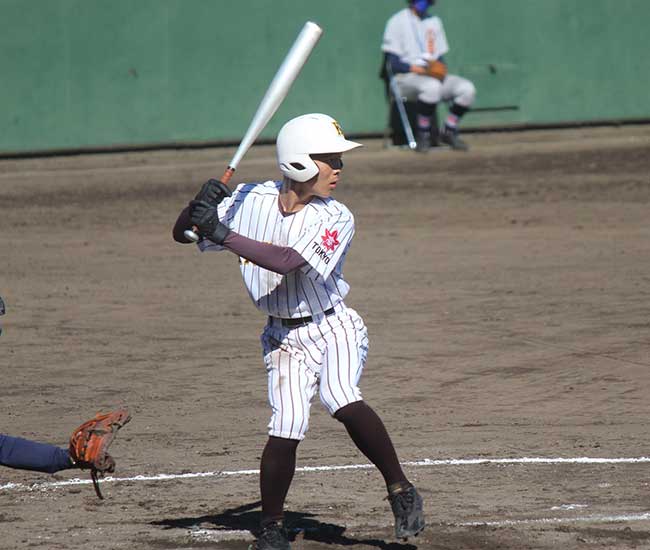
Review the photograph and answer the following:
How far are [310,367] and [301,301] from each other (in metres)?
0.25

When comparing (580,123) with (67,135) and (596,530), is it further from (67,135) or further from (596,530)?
(596,530)

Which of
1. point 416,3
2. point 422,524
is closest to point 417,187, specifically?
point 416,3

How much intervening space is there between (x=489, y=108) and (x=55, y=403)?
1248 centimetres

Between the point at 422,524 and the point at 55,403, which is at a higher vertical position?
the point at 422,524

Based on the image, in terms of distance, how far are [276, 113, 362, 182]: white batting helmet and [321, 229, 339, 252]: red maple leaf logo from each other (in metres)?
0.22

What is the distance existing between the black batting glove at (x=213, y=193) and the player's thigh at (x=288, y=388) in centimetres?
59

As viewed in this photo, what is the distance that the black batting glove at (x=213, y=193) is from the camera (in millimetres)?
5070

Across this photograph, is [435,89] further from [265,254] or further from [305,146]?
[265,254]

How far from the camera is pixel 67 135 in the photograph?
18.4 meters

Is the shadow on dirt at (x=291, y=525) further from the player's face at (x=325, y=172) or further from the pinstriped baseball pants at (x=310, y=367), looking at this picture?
the player's face at (x=325, y=172)

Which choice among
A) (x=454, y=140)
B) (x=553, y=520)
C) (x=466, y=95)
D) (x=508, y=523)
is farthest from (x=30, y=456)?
(x=454, y=140)

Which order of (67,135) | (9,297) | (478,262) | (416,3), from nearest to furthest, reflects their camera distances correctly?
(9,297) → (478,262) → (416,3) → (67,135)

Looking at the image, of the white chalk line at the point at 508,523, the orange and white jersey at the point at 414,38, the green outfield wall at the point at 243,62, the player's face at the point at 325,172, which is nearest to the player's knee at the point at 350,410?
the white chalk line at the point at 508,523

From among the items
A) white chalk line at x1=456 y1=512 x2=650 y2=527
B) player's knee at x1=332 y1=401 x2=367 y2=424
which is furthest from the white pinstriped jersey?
white chalk line at x1=456 y1=512 x2=650 y2=527
